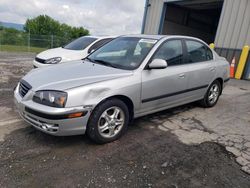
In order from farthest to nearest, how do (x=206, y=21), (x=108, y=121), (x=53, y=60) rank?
(x=206, y=21) < (x=53, y=60) < (x=108, y=121)

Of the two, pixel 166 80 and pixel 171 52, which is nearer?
pixel 166 80

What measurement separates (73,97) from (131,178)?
1.17m

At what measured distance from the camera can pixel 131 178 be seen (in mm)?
2467

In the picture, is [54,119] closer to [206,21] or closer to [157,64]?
[157,64]

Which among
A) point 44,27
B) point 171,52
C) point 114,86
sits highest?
point 44,27

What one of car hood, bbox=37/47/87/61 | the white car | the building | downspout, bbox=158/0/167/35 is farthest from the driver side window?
downspout, bbox=158/0/167/35

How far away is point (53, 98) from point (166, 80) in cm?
188

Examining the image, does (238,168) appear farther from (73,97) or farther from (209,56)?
(209,56)

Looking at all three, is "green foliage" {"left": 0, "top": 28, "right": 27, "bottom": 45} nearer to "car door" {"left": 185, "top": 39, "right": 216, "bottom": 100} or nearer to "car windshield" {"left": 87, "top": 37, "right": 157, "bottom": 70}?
"car windshield" {"left": 87, "top": 37, "right": 157, "bottom": 70}

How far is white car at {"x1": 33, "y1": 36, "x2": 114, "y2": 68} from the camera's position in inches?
251

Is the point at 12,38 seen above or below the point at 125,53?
below

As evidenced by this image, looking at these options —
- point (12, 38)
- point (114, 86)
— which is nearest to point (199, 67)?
point (114, 86)

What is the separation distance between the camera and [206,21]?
61.4ft

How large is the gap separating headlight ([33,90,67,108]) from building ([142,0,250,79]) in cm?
962
